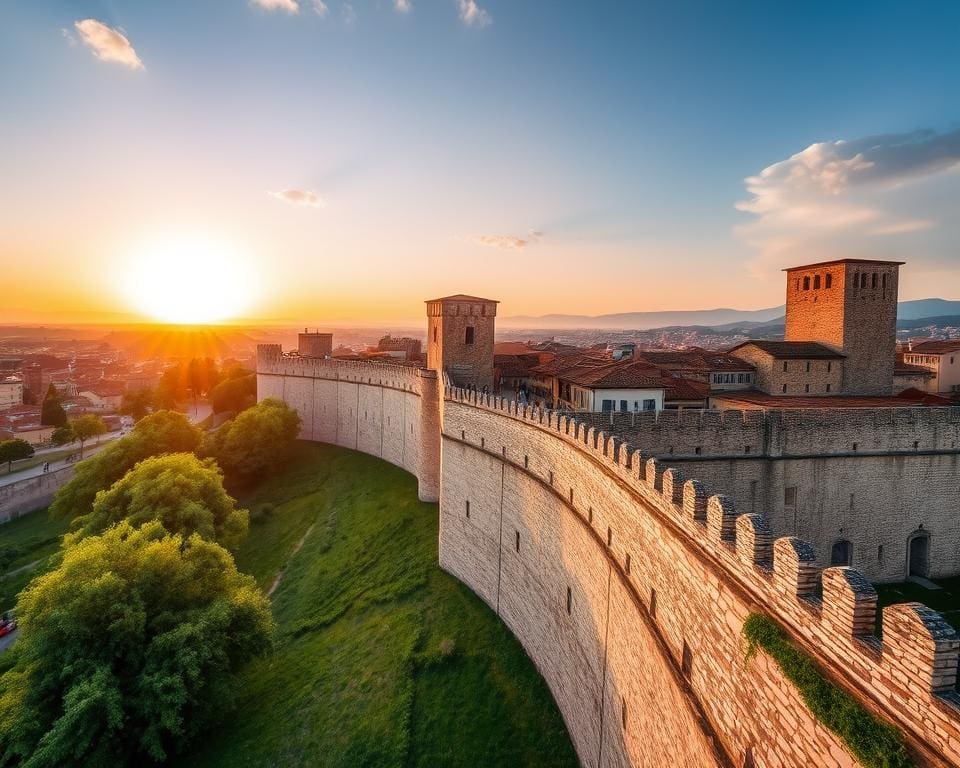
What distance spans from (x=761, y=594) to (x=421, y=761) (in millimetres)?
12974

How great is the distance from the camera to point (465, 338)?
32.3m

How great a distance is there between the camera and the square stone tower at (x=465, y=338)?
104ft

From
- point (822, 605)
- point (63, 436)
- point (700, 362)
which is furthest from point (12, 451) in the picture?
point (822, 605)

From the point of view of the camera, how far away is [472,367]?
32500 millimetres

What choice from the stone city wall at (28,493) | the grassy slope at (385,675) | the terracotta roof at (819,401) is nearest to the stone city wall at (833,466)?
the terracotta roof at (819,401)

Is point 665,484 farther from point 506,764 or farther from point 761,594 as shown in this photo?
point 506,764

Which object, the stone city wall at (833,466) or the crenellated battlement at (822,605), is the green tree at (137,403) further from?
the crenellated battlement at (822,605)

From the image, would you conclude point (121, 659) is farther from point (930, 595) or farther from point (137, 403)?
point (137, 403)

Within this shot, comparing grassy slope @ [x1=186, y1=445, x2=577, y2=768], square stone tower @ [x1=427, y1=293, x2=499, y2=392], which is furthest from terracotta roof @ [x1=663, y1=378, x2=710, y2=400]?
grassy slope @ [x1=186, y1=445, x2=577, y2=768]

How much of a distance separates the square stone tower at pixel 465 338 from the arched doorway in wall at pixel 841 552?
18.2 meters

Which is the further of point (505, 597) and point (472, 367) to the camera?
point (472, 367)

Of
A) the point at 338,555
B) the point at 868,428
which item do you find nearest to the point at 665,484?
the point at 868,428

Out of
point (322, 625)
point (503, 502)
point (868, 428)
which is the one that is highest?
point (868, 428)

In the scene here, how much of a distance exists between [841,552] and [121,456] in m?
40.7
